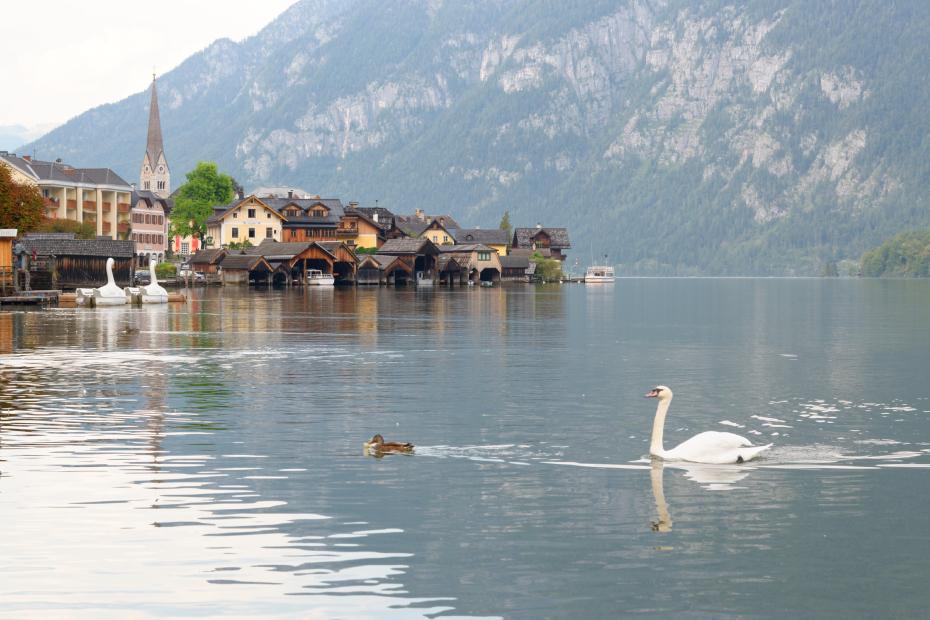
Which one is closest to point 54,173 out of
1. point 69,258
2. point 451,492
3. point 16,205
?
point 69,258

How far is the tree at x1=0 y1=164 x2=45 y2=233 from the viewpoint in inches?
4830

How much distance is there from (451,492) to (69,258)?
4314 inches

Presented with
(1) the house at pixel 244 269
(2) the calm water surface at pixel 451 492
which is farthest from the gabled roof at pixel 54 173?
(2) the calm water surface at pixel 451 492

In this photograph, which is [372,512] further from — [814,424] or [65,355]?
[65,355]

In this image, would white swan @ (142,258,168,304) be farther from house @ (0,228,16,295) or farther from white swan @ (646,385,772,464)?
white swan @ (646,385,772,464)

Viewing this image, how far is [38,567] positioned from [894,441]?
2131 cm

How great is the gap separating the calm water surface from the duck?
0.98 feet

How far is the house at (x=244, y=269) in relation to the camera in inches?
7472

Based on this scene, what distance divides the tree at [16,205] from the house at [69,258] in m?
1.51

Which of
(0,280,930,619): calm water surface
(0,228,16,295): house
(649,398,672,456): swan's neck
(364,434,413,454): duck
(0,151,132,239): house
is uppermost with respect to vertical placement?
(0,151,132,239): house

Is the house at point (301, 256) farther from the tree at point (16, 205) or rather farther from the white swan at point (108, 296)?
the white swan at point (108, 296)

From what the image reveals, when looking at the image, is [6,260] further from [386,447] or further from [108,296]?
[386,447]

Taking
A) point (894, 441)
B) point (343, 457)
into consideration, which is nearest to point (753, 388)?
point (894, 441)

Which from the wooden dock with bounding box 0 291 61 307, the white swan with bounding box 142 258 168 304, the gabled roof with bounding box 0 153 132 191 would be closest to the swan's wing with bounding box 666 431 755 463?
the wooden dock with bounding box 0 291 61 307
